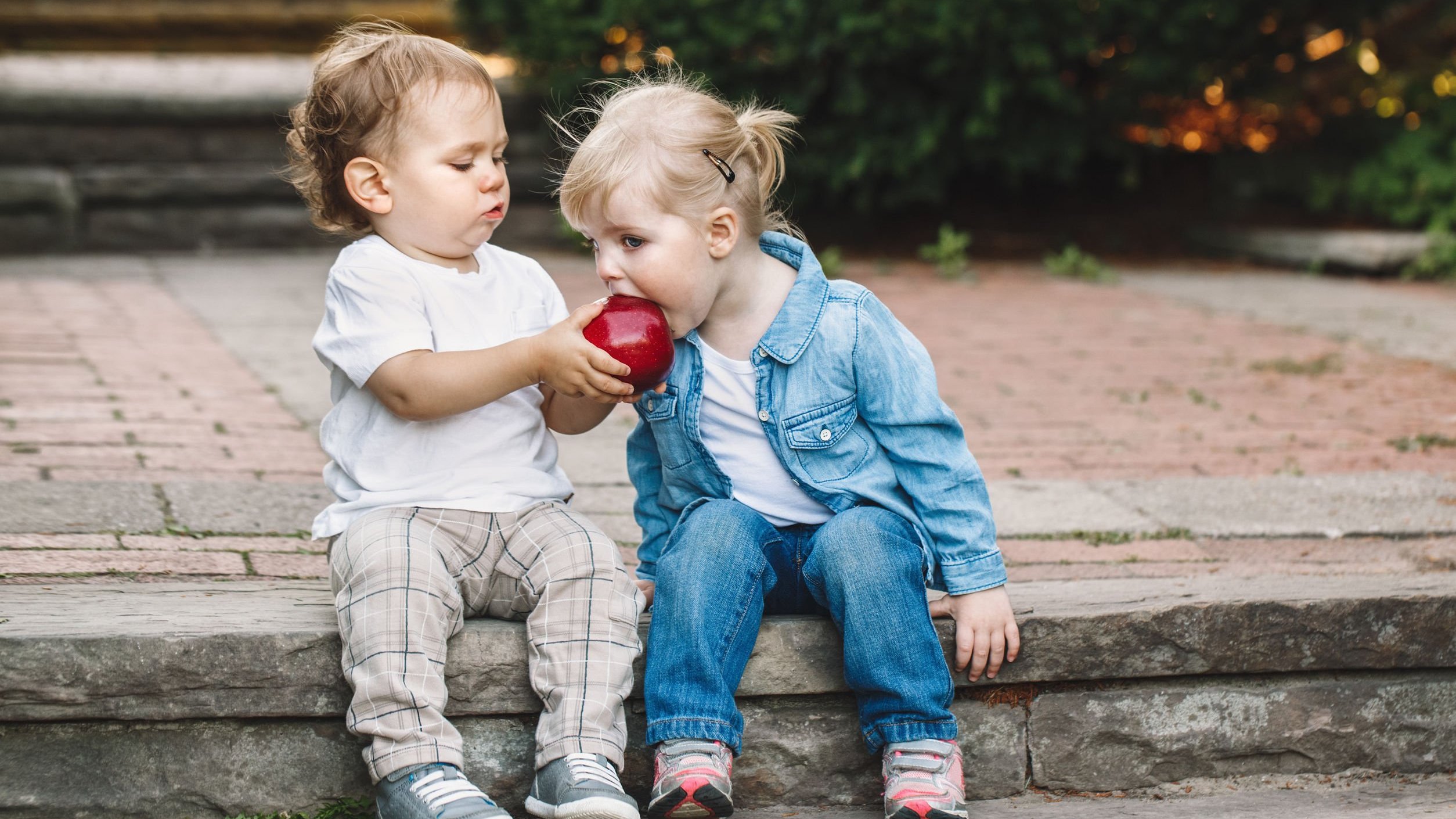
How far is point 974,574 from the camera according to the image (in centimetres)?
222

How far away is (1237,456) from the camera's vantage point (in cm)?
368

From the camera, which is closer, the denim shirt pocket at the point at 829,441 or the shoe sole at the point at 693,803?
the shoe sole at the point at 693,803

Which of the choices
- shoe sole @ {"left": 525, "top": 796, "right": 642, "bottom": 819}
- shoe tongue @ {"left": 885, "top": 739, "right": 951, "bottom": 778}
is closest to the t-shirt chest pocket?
shoe sole @ {"left": 525, "top": 796, "right": 642, "bottom": 819}

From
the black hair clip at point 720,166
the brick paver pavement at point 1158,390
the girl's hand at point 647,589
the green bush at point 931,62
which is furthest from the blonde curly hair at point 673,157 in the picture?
the green bush at point 931,62

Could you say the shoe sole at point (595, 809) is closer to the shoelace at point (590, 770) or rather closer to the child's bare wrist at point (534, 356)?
the shoelace at point (590, 770)

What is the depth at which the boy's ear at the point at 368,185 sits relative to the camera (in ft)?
7.47

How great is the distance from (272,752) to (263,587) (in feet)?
1.20

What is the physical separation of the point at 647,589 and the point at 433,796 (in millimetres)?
567

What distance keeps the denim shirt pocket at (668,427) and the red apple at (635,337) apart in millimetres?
171

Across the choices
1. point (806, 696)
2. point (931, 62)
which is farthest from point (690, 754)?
point (931, 62)

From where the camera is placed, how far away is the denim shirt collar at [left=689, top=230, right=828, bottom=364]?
2.27m

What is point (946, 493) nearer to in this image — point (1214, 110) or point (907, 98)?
point (907, 98)

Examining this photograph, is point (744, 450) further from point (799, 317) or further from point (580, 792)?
point (580, 792)

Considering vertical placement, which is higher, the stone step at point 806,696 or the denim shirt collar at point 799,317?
the denim shirt collar at point 799,317
